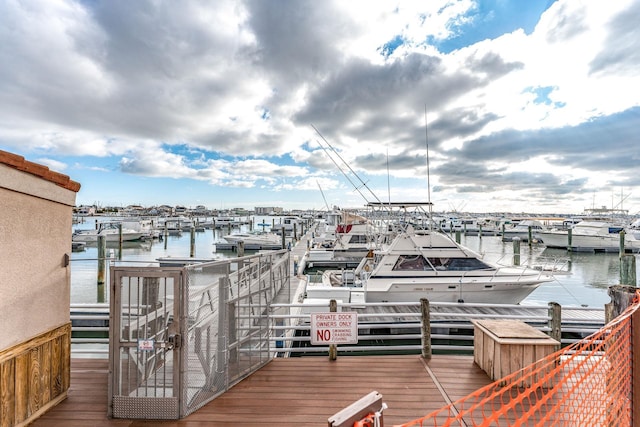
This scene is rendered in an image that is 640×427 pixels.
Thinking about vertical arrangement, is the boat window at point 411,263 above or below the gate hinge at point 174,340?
below

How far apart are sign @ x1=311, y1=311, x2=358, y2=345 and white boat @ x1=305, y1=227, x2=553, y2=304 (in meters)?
5.76

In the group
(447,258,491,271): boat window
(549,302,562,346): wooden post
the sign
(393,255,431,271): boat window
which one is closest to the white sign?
the sign

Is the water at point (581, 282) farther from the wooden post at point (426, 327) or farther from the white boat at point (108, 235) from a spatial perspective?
the white boat at point (108, 235)

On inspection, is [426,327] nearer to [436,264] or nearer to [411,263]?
[411,263]

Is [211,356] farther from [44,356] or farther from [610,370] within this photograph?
[610,370]

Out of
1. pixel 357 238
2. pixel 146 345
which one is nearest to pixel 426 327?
pixel 146 345

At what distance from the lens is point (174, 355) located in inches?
147

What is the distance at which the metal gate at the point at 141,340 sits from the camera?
3705mm

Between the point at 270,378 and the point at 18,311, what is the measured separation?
3136 millimetres

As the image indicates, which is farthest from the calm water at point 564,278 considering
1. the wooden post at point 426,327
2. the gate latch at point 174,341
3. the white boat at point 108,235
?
the wooden post at point 426,327

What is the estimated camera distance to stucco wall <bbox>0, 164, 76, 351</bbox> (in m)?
3.35

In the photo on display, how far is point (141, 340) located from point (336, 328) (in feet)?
9.41

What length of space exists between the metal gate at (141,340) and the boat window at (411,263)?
31.7ft

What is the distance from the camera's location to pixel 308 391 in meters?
4.43
